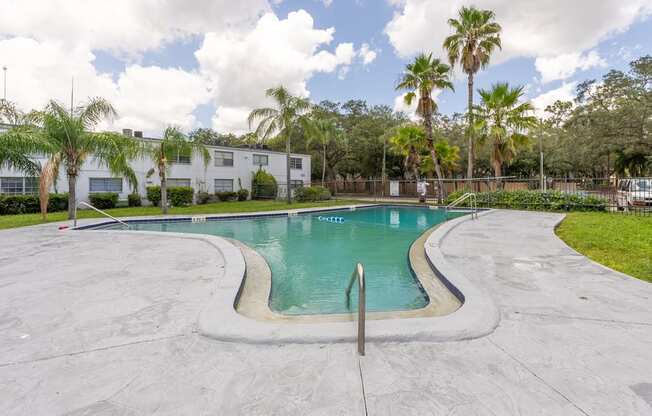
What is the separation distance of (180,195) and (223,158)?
4.82 m

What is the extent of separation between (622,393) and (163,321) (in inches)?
137

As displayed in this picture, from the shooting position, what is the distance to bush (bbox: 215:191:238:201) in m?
22.6

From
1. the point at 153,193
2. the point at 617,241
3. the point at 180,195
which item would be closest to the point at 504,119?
the point at 617,241

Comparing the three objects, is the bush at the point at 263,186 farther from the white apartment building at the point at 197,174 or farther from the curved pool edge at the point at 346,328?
the curved pool edge at the point at 346,328

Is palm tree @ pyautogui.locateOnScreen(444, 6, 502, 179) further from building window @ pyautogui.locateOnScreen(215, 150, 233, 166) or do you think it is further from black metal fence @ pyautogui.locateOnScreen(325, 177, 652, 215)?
building window @ pyautogui.locateOnScreen(215, 150, 233, 166)

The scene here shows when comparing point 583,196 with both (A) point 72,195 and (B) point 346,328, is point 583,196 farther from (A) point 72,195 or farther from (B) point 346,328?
(A) point 72,195

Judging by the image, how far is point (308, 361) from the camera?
2.33m

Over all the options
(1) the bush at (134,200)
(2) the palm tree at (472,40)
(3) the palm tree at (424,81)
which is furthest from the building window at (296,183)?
(2) the palm tree at (472,40)

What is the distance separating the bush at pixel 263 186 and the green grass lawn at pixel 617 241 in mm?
19013

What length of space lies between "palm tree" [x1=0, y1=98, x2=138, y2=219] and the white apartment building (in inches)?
134

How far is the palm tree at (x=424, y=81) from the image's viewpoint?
18.0 meters

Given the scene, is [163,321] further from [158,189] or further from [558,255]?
[158,189]

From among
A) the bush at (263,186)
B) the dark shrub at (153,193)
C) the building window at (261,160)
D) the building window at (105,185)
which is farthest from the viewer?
the building window at (261,160)

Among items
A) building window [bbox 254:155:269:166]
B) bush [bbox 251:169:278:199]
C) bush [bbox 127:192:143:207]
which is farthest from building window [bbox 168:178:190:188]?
building window [bbox 254:155:269:166]
